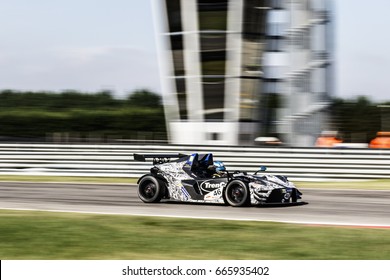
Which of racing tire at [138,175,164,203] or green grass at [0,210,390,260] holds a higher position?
racing tire at [138,175,164,203]

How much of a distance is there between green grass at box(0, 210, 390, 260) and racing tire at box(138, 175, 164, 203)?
7.86 feet

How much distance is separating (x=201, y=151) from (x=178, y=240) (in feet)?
37.9

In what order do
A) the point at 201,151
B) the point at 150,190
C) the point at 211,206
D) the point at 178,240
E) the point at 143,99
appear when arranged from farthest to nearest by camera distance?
the point at 143,99 → the point at 201,151 → the point at 150,190 → the point at 211,206 → the point at 178,240

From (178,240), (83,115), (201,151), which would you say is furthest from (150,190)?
(83,115)

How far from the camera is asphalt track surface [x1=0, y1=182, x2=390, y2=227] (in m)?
11.6

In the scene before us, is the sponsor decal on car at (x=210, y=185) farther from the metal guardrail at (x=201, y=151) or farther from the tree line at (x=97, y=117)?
the tree line at (x=97, y=117)

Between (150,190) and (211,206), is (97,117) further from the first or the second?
(211,206)

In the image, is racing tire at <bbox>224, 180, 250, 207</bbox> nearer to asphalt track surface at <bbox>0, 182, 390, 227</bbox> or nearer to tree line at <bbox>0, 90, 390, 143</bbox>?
asphalt track surface at <bbox>0, 182, 390, 227</bbox>

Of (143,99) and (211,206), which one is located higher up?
(143,99)

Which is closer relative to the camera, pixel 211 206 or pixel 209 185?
pixel 209 185

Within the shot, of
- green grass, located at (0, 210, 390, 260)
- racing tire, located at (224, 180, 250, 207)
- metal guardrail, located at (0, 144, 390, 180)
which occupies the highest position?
metal guardrail, located at (0, 144, 390, 180)

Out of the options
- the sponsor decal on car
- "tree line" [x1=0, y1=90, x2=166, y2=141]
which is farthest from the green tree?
the sponsor decal on car

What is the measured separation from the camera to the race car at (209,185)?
42.1 ft

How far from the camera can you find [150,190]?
1396 cm
